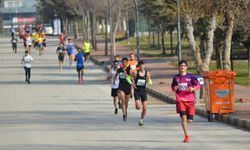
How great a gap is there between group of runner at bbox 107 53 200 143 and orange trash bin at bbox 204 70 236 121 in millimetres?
1676

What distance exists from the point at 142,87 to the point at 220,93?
2.13m

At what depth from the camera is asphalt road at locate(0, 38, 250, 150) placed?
17.1 metres

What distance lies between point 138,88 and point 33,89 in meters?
17.1

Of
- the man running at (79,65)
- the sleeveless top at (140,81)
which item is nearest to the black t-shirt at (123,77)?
the sleeveless top at (140,81)

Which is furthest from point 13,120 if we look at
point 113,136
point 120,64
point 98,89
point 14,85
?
point 14,85

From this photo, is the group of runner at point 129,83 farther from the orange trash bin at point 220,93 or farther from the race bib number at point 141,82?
Result: the orange trash bin at point 220,93

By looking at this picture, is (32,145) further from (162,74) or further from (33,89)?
(162,74)

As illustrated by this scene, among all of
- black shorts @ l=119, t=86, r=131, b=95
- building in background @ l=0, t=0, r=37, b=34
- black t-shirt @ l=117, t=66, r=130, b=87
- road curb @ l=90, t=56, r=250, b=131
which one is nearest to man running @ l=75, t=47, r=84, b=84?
road curb @ l=90, t=56, r=250, b=131

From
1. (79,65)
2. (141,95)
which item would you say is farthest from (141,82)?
(79,65)

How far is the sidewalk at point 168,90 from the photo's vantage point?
69.3 ft

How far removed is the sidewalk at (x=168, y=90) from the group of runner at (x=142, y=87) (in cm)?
225

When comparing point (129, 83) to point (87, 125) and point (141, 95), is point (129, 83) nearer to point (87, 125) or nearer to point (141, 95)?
point (141, 95)

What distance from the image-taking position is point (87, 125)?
2158 centimetres

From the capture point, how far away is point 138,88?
842 inches
